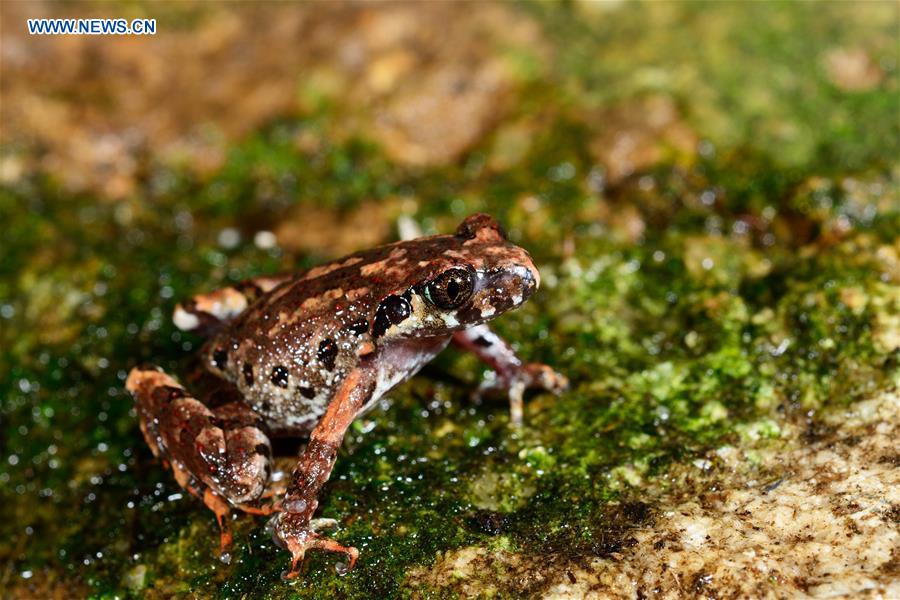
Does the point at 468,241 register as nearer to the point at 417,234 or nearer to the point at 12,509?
the point at 417,234

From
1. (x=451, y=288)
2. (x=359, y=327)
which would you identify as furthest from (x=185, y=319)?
(x=451, y=288)

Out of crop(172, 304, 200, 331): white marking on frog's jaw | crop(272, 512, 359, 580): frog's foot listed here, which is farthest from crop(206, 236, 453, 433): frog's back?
crop(272, 512, 359, 580): frog's foot

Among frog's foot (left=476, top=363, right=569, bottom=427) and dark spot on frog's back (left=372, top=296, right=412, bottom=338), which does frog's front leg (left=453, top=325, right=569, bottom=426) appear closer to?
frog's foot (left=476, top=363, right=569, bottom=427)

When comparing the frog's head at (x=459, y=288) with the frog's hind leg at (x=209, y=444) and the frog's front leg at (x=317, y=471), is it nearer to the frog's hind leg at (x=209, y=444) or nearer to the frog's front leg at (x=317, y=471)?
the frog's front leg at (x=317, y=471)

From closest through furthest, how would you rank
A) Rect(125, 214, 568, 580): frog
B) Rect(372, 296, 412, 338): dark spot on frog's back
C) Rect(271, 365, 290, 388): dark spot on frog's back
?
1. Rect(125, 214, 568, 580): frog
2. Rect(372, 296, 412, 338): dark spot on frog's back
3. Rect(271, 365, 290, 388): dark spot on frog's back

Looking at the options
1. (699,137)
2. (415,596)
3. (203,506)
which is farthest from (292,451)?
(699,137)

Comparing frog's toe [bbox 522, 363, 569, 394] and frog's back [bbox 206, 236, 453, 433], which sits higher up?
frog's back [bbox 206, 236, 453, 433]
